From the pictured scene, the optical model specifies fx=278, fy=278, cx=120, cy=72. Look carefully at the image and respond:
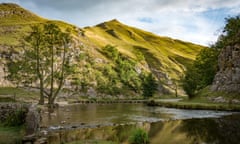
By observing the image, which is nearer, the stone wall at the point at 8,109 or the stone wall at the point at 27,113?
the stone wall at the point at 27,113

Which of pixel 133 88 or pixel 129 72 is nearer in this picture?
pixel 133 88

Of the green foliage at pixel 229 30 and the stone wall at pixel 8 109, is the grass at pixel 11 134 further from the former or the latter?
the green foliage at pixel 229 30

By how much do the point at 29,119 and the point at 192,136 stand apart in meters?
15.5

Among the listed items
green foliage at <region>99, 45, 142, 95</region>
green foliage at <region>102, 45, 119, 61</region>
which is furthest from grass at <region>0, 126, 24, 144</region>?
green foliage at <region>102, 45, 119, 61</region>

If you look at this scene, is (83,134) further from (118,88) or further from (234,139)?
(118,88)

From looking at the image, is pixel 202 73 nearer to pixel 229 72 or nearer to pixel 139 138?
pixel 229 72

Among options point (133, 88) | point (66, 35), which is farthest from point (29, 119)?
point (133, 88)

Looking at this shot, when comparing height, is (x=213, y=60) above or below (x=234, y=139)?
above

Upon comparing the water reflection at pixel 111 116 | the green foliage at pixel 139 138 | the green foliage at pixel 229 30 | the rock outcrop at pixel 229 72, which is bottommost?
the water reflection at pixel 111 116

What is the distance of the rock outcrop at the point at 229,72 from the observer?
64056 mm

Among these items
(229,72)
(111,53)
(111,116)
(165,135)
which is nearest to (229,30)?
(229,72)

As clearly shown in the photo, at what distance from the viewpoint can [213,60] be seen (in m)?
98.3

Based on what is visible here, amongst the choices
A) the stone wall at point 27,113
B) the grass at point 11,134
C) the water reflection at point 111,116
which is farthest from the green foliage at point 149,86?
the grass at point 11,134

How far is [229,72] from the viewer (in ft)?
222
